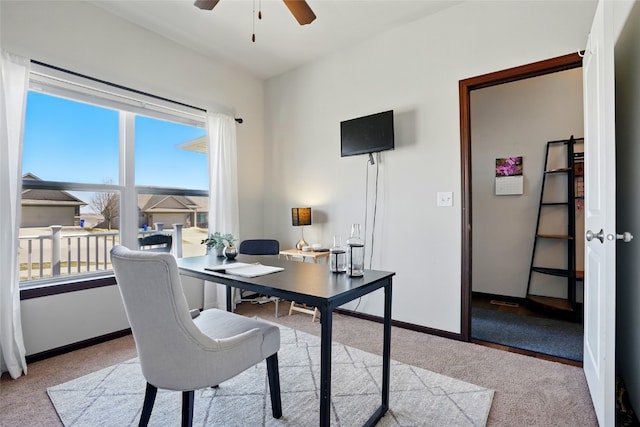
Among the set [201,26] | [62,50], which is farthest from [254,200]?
[62,50]

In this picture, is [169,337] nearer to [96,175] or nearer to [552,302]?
[96,175]

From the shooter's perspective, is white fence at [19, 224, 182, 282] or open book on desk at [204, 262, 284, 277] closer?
open book on desk at [204, 262, 284, 277]

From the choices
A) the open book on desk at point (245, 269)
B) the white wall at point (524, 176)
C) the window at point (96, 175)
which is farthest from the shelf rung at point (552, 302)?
the window at point (96, 175)

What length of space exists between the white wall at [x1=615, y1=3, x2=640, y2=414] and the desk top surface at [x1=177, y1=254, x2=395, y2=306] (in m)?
1.29

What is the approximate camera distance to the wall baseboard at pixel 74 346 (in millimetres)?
2355

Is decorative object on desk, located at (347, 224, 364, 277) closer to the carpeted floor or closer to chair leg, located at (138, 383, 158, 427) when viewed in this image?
chair leg, located at (138, 383, 158, 427)

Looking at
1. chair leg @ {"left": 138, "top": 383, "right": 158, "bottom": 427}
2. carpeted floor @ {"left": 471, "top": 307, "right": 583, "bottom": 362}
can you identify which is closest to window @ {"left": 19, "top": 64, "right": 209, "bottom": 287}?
chair leg @ {"left": 138, "top": 383, "right": 158, "bottom": 427}

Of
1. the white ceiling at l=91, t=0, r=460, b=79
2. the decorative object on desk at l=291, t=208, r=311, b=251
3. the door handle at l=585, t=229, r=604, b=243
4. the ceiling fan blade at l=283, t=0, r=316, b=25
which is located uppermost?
the white ceiling at l=91, t=0, r=460, b=79

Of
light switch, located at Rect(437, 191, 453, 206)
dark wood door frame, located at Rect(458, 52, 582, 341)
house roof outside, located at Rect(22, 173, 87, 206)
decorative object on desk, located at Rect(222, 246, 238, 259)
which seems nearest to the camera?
decorative object on desk, located at Rect(222, 246, 238, 259)

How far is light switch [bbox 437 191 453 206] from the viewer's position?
9.01 ft

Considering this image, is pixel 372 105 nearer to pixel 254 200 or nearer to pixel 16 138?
pixel 254 200

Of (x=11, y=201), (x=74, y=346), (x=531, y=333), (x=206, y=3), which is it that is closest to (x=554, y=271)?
(x=531, y=333)

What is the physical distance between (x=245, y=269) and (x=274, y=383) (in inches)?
24.6

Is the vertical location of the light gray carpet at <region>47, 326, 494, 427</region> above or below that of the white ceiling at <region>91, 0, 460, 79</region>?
below
